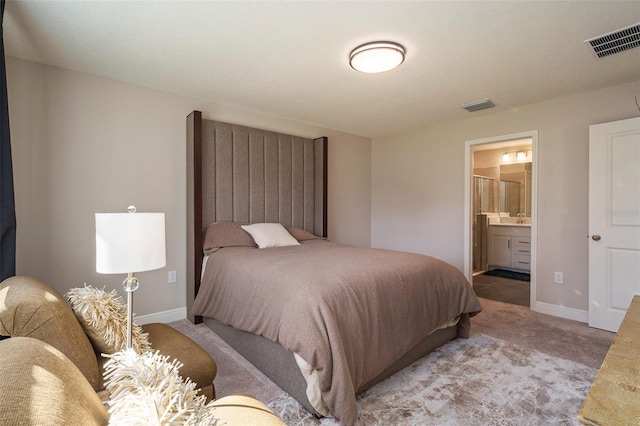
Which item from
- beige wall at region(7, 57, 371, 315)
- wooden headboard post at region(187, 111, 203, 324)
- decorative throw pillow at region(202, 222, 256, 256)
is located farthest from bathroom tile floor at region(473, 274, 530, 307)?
beige wall at region(7, 57, 371, 315)

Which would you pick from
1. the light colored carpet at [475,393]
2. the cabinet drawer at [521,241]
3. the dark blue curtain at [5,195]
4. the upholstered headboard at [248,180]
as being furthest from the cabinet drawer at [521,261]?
the dark blue curtain at [5,195]

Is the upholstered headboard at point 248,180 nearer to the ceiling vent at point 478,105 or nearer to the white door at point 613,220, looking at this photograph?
the ceiling vent at point 478,105

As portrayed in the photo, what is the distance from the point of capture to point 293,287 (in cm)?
185

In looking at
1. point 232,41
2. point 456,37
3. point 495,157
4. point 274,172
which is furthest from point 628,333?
point 495,157

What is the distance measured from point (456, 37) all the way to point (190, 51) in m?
1.94

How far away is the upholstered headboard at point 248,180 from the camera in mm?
3152

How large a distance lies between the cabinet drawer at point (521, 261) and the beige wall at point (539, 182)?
221 centimetres

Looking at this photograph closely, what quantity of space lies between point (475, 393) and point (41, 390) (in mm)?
2149

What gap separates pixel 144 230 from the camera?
1277 millimetres

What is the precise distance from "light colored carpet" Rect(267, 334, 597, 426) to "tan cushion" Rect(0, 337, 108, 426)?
130 cm

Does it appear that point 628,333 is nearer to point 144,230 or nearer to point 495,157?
point 144,230

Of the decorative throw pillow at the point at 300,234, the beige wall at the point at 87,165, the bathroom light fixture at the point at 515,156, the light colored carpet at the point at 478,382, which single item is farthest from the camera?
the bathroom light fixture at the point at 515,156

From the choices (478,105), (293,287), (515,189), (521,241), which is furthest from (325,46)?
(515,189)

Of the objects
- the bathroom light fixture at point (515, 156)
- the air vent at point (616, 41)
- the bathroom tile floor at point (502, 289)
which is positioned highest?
the air vent at point (616, 41)
